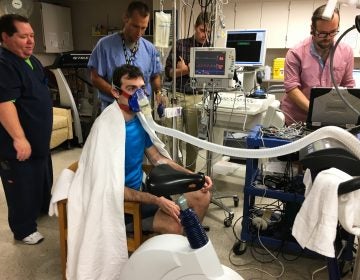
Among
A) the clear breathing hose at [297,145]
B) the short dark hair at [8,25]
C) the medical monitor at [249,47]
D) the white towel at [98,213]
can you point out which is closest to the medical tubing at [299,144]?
the clear breathing hose at [297,145]

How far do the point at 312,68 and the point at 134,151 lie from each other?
1297mm

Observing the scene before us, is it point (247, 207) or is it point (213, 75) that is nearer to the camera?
point (247, 207)

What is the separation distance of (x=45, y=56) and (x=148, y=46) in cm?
406

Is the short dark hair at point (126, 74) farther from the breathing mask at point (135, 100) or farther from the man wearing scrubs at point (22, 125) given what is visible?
the man wearing scrubs at point (22, 125)

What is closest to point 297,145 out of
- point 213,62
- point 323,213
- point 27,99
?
point 323,213

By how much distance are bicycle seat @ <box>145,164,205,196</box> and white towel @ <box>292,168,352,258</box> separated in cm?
33

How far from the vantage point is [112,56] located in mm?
2322

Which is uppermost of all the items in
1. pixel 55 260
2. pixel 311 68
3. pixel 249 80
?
pixel 311 68

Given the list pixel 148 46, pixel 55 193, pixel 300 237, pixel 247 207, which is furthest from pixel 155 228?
pixel 148 46

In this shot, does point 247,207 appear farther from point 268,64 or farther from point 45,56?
point 45,56

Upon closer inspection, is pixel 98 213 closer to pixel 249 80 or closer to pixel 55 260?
pixel 55 260

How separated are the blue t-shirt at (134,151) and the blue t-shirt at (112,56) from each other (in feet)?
2.29

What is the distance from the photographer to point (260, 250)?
208 cm

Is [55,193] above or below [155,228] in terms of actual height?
above
